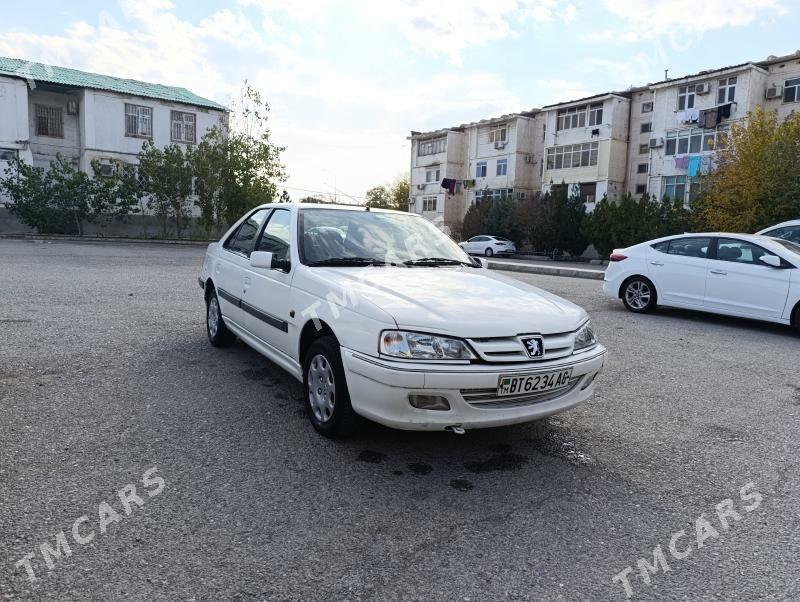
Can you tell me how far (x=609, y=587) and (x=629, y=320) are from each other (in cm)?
713

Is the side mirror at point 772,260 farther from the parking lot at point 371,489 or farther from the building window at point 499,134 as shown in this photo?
the building window at point 499,134

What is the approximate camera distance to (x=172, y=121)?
120ft

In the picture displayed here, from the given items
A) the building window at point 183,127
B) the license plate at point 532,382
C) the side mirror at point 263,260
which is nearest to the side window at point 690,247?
the license plate at point 532,382

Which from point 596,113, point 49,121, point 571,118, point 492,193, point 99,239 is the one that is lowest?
point 99,239

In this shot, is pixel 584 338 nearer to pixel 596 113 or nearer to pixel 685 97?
pixel 685 97

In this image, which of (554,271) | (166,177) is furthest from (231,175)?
(554,271)

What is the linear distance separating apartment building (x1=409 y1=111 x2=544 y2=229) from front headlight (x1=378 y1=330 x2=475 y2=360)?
4239 centimetres

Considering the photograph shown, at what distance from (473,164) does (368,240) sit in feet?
167

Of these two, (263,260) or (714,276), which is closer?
(263,260)

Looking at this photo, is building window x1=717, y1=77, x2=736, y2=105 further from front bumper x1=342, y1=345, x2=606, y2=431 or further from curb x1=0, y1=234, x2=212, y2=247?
front bumper x1=342, y1=345, x2=606, y2=431

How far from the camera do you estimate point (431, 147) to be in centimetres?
5800

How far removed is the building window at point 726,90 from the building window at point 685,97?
5.45ft

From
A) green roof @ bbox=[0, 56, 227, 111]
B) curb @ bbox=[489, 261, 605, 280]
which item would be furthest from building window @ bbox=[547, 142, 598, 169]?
curb @ bbox=[489, 261, 605, 280]

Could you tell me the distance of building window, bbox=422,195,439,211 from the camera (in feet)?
187
